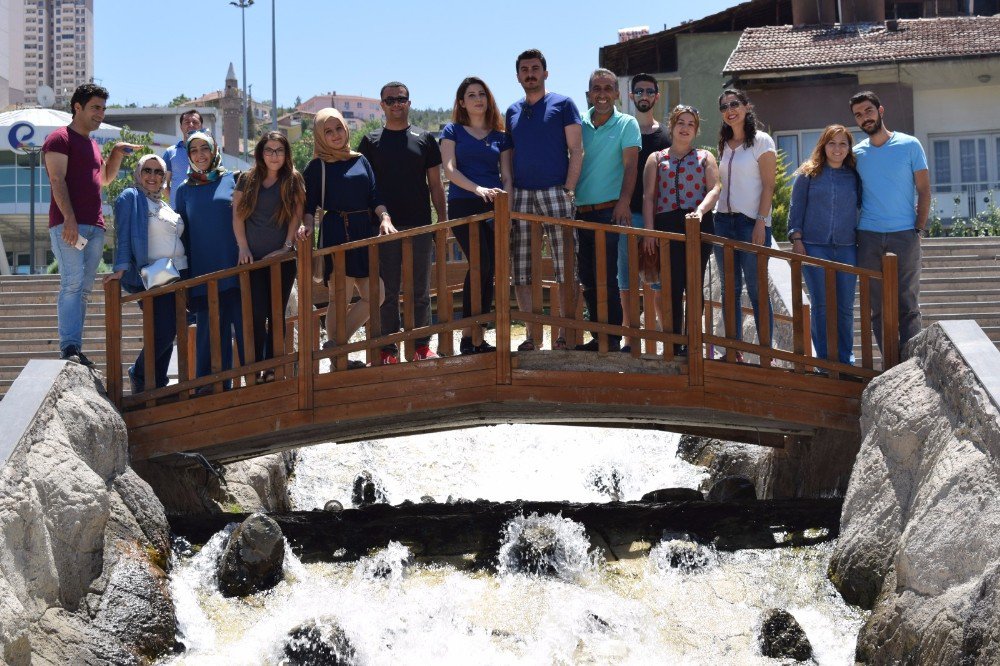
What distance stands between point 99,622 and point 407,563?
2149 millimetres

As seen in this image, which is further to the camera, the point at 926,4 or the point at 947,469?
the point at 926,4

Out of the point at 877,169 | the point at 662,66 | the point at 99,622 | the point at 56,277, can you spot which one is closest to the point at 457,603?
the point at 99,622

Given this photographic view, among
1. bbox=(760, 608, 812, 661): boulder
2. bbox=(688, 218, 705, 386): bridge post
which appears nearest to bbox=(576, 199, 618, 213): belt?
bbox=(688, 218, 705, 386): bridge post

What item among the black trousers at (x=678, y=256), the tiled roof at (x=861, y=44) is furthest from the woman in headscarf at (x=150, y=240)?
the tiled roof at (x=861, y=44)

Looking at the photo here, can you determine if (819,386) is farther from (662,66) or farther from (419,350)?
(662,66)

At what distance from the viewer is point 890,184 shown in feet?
32.3

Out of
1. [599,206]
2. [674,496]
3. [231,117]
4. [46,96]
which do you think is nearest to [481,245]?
[599,206]

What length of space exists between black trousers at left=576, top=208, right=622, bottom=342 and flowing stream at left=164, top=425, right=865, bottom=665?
1.54m

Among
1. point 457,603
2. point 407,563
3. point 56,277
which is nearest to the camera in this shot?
point 457,603

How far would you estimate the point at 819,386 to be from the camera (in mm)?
9656

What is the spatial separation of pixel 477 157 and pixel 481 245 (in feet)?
2.03

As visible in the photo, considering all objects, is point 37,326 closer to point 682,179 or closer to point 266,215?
point 266,215

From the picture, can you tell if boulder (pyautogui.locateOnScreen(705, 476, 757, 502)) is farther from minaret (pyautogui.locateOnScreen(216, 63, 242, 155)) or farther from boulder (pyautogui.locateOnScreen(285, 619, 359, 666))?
minaret (pyautogui.locateOnScreen(216, 63, 242, 155))

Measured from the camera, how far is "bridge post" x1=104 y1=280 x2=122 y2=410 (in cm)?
957
